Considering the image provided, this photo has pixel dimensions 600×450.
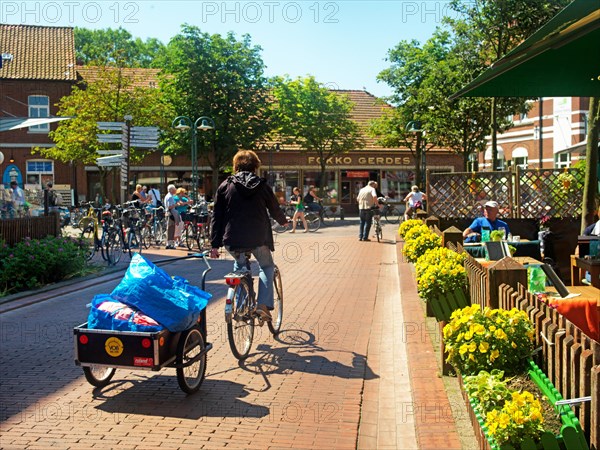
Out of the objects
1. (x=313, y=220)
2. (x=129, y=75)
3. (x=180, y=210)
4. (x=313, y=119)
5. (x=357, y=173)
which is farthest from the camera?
(x=357, y=173)

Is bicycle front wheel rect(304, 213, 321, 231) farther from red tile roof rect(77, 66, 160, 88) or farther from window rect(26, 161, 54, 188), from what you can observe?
window rect(26, 161, 54, 188)

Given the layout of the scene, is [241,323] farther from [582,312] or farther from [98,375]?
[582,312]

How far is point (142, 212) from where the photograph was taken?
1898 cm

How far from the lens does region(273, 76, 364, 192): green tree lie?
3966cm

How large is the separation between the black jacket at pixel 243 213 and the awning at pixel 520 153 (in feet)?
109

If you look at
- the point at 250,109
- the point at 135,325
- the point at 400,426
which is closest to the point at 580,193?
the point at 400,426

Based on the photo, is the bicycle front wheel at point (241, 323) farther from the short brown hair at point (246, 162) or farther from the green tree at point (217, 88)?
the green tree at point (217, 88)

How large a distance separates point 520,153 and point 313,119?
37.8ft

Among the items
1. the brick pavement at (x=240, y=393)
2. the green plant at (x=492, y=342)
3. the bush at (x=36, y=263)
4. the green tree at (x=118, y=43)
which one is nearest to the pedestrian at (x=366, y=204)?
the bush at (x=36, y=263)

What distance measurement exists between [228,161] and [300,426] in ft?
111

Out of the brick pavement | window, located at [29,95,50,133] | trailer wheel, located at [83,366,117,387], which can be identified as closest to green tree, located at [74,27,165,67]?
window, located at [29,95,50,133]

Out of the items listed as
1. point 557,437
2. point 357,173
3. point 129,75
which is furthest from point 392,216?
point 557,437

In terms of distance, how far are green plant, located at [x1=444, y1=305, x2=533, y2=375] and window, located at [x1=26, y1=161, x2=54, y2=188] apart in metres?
38.4

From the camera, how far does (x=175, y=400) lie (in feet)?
17.7
